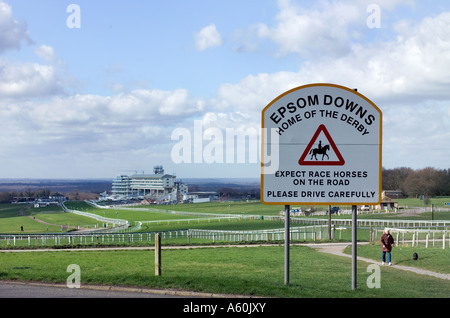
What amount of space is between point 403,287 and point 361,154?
3.13 metres

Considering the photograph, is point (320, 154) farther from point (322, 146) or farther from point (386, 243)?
point (386, 243)

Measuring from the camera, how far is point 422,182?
106938mm

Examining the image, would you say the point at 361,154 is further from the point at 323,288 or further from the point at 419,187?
the point at 419,187

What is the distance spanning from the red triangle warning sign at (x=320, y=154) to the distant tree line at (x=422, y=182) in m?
88.5

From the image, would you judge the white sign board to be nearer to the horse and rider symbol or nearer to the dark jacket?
the horse and rider symbol

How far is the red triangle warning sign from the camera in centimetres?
1114

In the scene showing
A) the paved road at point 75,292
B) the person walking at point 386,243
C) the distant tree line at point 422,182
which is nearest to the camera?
the paved road at point 75,292

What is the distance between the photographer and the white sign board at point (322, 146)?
11.1 meters

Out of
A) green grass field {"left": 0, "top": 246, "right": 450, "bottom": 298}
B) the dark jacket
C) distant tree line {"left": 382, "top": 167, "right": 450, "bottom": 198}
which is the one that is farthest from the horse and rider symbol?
distant tree line {"left": 382, "top": 167, "right": 450, "bottom": 198}

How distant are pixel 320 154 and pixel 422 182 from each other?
103m

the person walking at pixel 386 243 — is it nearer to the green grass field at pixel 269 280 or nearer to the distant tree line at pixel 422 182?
the green grass field at pixel 269 280

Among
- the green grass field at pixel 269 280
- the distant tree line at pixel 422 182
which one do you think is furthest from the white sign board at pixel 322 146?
the distant tree line at pixel 422 182

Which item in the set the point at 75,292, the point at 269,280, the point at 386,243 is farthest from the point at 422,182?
the point at 75,292

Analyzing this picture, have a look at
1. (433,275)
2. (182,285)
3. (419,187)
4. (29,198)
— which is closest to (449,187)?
(419,187)
